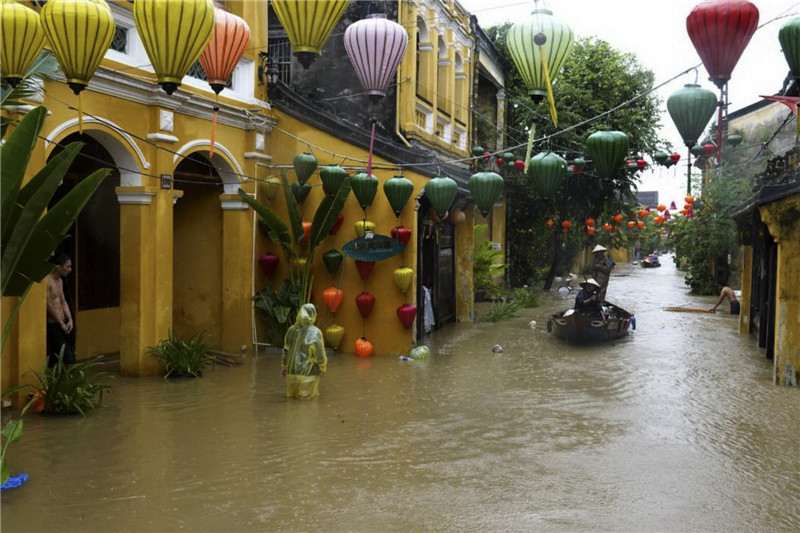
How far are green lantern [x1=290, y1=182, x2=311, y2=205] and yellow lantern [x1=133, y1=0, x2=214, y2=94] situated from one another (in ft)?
22.0

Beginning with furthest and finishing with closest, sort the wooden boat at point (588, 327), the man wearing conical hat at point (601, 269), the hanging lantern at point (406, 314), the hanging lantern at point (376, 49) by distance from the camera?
the man wearing conical hat at point (601, 269)
the wooden boat at point (588, 327)
the hanging lantern at point (406, 314)
the hanging lantern at point (376, 49)

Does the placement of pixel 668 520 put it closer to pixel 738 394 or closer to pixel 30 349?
pixel 738 394

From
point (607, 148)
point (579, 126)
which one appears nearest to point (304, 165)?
point (607, 148)

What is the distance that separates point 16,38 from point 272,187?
721cm

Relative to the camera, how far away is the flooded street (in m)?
5.84

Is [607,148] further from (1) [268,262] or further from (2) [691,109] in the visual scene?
(1) [268,262]

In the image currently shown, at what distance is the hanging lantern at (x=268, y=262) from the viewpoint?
42.5 ft

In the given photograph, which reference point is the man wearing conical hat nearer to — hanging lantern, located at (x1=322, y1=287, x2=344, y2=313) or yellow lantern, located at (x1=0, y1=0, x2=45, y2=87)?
hanging lantern, located at (x1=322, y1=287, x2=344, y2=313)

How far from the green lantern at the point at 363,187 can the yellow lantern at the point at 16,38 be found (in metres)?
6.32

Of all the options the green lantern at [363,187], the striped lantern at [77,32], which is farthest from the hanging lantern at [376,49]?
the green lantern at [363,187]

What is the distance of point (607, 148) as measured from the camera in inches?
305

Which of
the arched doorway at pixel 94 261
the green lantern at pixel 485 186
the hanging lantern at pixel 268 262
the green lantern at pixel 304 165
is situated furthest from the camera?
the hanging lantern at pixel 268 262

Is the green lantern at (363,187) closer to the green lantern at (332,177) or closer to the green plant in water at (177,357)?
the green lantern at (332,177)

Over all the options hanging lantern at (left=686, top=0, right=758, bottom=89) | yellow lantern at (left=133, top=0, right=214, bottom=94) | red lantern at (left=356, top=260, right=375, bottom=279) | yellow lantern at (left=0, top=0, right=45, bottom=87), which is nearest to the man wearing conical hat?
red lantern at (left=356, top=260, right=375, bottom=279)
